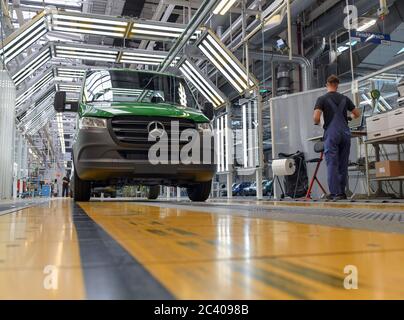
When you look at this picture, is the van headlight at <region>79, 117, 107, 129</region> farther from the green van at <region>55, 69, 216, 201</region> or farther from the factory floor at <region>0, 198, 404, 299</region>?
the factory floor at <region>0, 198, 404, 299</region>

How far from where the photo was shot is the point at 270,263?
685mm

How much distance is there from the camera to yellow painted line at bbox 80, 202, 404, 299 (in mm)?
499

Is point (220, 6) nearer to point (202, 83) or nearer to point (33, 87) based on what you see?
point (202, 83)

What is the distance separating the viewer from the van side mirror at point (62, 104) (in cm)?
508

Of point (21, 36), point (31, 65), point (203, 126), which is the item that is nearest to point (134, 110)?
point (203, 126)

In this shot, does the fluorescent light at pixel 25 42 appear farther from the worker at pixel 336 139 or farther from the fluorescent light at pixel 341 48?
the fluorescent light at pixel 341 48

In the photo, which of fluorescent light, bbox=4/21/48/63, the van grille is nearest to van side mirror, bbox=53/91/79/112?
the van grille

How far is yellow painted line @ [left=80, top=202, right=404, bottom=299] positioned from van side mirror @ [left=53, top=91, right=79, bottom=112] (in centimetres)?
433

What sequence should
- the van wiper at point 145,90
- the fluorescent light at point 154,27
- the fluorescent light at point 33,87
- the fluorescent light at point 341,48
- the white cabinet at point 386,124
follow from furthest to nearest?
1. the fluorescent light at point 33,87
2. the fluorescent light at point 341,48
3. the fluorescent light at point 154,27
4. the white cabinet at point 386,124
5. the van wiper at point 145,90

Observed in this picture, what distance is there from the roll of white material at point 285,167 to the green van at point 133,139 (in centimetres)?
228

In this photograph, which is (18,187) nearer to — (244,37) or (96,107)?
(244,37)

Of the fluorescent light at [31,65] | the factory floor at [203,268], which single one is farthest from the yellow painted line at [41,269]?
the fluorescent light at [31,65]
